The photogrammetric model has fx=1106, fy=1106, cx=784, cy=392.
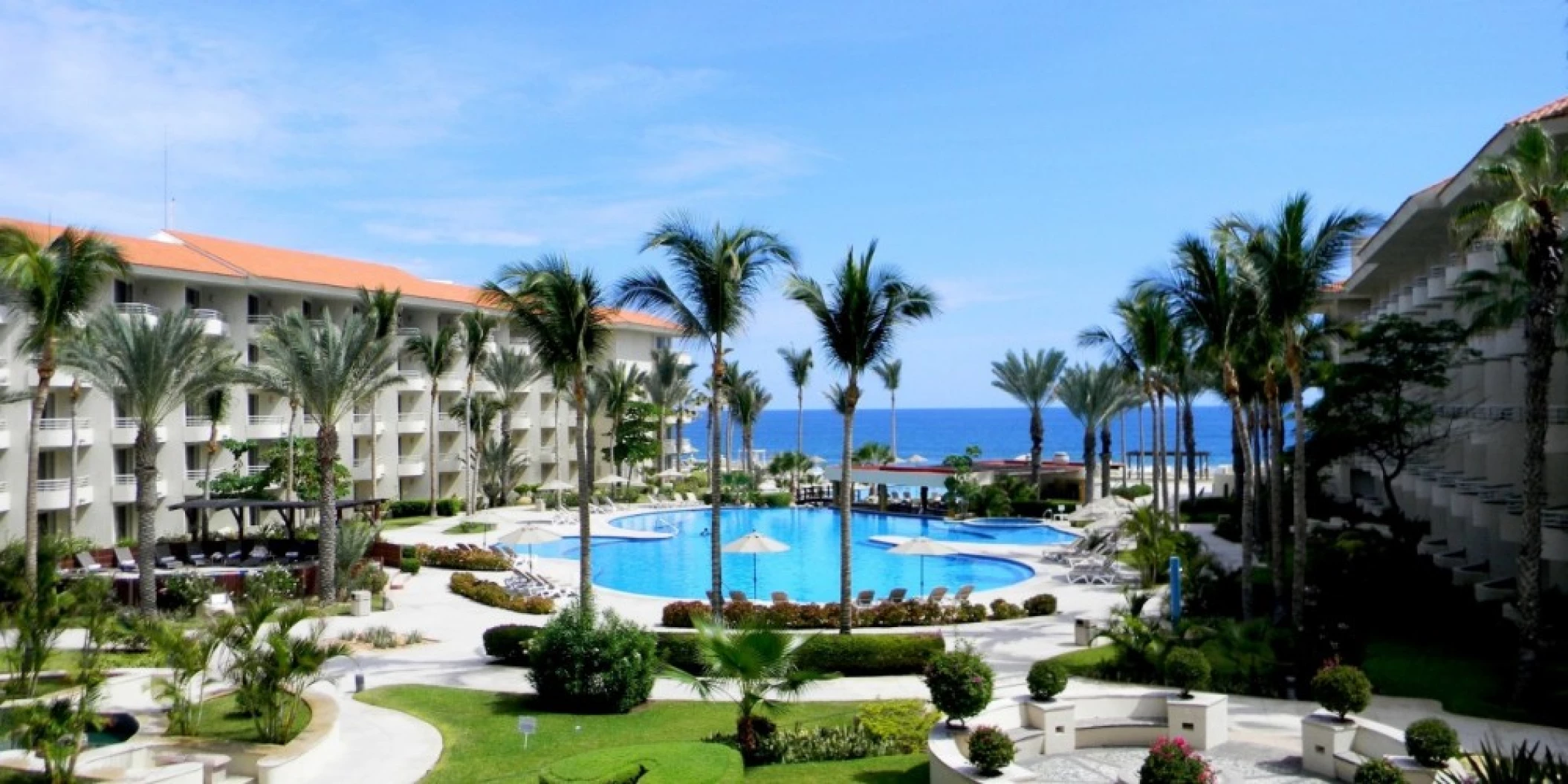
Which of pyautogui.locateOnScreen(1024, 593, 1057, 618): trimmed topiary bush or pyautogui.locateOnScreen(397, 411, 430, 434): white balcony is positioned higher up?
pyautogui.locateOnScreen(397, 411, 430, 434): white balcony

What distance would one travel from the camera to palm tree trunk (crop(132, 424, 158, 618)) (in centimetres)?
2562

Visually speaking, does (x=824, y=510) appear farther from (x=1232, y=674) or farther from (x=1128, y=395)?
(x=1232, y=674)

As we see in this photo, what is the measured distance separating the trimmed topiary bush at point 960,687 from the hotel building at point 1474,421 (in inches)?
433

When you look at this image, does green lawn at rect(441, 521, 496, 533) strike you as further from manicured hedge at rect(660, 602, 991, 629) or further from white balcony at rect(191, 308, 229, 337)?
manicured hedge at rect(660, 602, 991, 629)

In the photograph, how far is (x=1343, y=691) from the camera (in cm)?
1350

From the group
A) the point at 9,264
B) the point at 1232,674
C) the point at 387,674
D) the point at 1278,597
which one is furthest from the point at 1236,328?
the point at 9,264

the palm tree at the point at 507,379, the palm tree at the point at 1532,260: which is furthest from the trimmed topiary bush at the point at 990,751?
the palm tree at the point at 507,379

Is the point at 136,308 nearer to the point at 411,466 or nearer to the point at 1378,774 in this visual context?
the point at 411,466

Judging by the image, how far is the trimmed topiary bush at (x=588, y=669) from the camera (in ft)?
60.0

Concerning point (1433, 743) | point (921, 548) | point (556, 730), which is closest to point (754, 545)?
point (921, 548)

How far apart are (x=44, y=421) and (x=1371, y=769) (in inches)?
1583

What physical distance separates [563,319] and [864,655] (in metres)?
8.72

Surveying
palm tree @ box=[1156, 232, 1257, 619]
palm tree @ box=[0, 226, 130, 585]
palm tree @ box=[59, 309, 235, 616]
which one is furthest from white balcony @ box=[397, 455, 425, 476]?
palm tree @ box=[1156, 232, 1257, 619]

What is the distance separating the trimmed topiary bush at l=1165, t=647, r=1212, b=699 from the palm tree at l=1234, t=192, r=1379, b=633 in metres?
6.87
